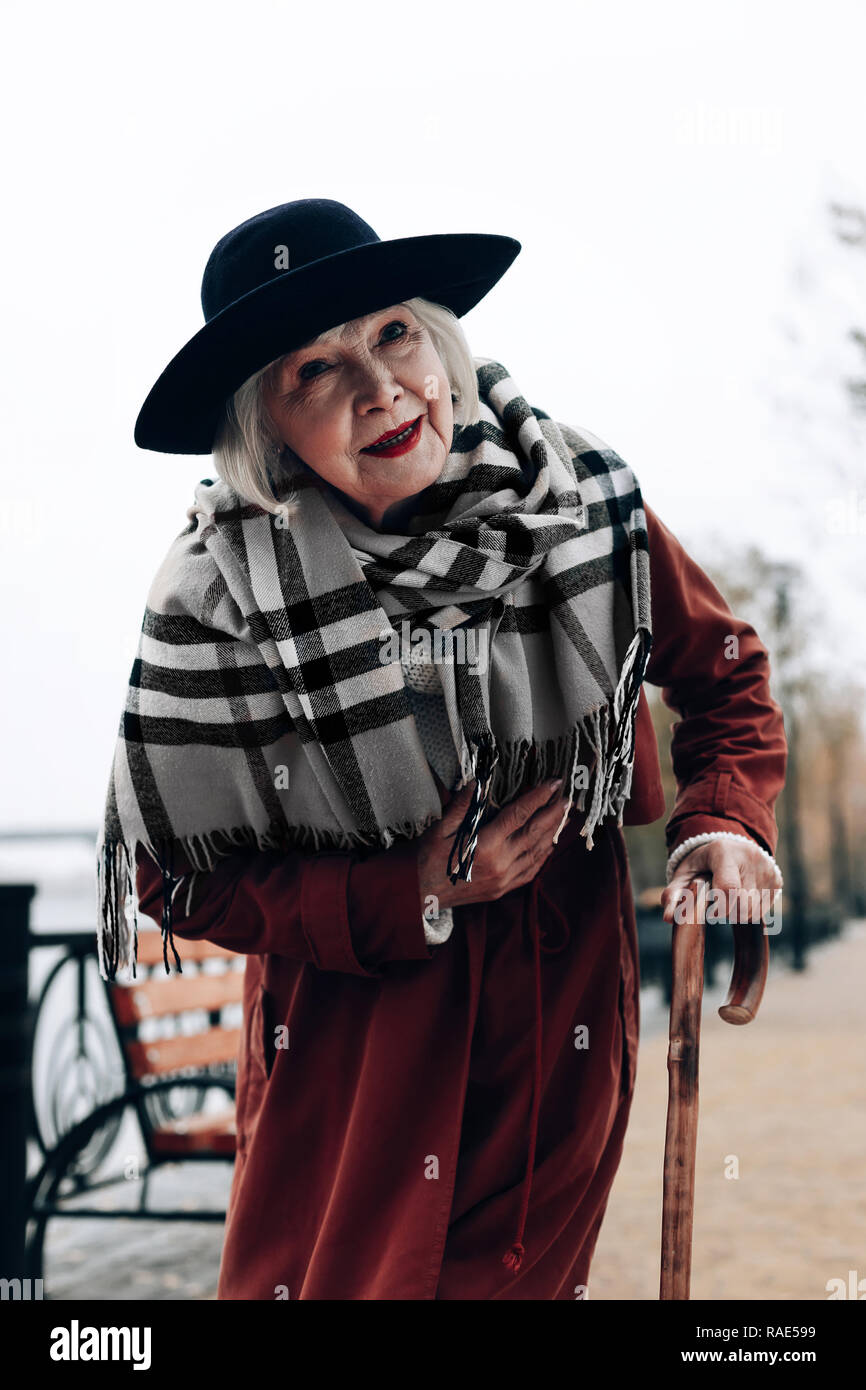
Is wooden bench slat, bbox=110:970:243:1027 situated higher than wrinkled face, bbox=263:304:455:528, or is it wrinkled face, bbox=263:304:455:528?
wrinkled face, bbox=263:304:455:528

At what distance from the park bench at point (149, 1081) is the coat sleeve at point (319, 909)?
139cm

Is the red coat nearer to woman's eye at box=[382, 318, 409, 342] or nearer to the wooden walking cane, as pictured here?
the wooden walking cane

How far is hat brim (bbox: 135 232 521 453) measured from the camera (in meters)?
1.39

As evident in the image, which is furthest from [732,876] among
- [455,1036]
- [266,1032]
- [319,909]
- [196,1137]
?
[196,1137]

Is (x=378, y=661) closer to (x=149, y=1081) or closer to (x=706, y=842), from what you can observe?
(x=706, y=842)

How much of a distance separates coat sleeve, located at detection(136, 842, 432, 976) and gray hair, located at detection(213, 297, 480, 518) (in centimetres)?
46

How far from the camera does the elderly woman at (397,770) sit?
143 cm

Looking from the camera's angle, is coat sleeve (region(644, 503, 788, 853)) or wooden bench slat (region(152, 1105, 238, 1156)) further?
wooden bench slat (region(152, 1105, 238, 1156))

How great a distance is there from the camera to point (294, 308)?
140cm

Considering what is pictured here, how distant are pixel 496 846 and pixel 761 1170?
12.3 feet

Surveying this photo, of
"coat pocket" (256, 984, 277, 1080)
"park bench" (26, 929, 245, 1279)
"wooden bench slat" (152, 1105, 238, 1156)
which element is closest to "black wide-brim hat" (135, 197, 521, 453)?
"coat pocket" (256, 984, 277, 1080)
